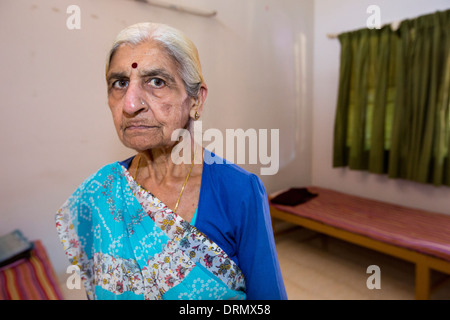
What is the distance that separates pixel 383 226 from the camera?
6.81 ft

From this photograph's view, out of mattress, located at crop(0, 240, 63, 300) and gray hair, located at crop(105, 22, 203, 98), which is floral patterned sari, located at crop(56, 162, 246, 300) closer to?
gray hair, located at crop(105, 22, 203, 98)

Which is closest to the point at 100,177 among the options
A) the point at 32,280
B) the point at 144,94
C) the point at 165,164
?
the point at 165,164

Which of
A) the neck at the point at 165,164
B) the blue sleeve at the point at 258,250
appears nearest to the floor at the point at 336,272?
the blue sleeve at the point at 258,250

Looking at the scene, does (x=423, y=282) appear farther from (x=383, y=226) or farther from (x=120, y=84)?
(x=120, y=84)

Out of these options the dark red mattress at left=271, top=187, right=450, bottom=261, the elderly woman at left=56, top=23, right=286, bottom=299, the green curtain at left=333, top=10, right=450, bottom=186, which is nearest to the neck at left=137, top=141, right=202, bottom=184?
the elderly woman at left=56, top=23, right=286, bottom=299

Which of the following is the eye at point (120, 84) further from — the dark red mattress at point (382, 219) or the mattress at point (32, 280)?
the dark red mattress at point (382, 219)

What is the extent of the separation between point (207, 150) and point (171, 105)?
0.17 metres

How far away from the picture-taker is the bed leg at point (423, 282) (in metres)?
1.75

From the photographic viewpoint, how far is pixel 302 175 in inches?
64.2

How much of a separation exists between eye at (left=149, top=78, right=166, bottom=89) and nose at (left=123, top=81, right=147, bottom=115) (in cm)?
3

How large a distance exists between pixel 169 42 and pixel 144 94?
107 millimetres

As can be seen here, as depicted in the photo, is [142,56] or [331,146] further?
[331,146]

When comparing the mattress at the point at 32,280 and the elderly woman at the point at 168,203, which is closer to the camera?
the elderly woman at the point at 168,203
